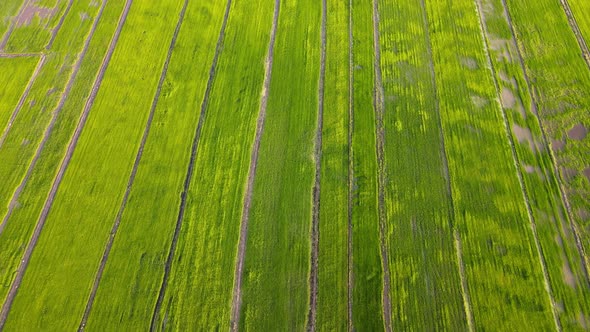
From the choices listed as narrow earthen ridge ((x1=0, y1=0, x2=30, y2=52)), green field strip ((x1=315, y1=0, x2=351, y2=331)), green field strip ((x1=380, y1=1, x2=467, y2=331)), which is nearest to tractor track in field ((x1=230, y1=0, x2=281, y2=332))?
green field strip ((x1=315, y1=0, x2=351, y2=331))

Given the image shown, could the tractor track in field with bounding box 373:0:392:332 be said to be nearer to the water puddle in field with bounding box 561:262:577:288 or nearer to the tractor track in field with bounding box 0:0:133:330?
the water puddle in field with bounding box 561:262:577:288

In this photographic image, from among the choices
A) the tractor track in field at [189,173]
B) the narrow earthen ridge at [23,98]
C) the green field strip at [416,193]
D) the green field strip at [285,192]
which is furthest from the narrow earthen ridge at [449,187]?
the narrow earthen ridge at [23,98]

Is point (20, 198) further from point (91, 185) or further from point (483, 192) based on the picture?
point (483, 192)

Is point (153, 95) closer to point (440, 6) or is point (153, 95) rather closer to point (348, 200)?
point (348, 200)

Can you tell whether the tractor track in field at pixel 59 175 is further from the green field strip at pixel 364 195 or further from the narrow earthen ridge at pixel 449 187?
the narrow earthen ridge at pixel 449 187

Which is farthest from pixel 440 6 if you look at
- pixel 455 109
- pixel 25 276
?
pixel 25 276

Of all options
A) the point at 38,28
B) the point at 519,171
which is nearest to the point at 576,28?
the point at 519,171

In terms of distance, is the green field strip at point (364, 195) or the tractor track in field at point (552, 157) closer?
the green field strip at point (364, 195)
